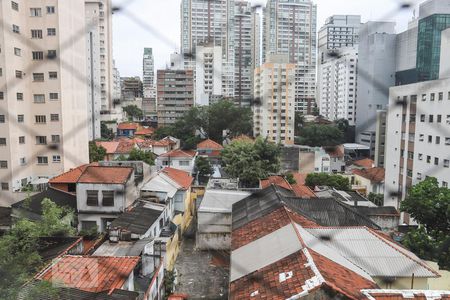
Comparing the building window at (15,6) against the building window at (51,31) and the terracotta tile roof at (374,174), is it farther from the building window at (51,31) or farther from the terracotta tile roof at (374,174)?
the terracotta tile roof at (374,174)

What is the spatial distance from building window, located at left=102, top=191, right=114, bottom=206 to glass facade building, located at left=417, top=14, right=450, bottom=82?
3940mm

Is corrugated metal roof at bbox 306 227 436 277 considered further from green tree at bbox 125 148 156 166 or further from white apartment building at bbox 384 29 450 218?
green tree at bbox 125 148 156 166

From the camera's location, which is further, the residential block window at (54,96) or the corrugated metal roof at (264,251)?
the residential block window at (54,96)

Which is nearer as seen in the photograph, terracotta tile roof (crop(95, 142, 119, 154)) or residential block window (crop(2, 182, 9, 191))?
residential block window (crop(2, 182, 9, 191))

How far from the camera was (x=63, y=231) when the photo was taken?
2.60m

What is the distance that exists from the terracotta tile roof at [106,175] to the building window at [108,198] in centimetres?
12

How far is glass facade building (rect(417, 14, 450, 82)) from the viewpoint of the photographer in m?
4.55

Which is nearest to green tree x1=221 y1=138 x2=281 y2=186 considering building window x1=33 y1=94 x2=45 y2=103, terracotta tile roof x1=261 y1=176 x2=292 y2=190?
terracotta tile roof x1=261 y1=176 x2=292 y2=190

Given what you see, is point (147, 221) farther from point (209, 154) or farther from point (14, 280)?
point (209, 154)

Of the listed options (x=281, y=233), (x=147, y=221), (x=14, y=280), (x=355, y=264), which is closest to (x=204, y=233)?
(x=147, y=221)

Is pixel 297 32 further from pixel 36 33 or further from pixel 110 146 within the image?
pixel 110 146

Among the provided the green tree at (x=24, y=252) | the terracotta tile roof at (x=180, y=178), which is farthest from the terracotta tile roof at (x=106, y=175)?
the terracotta tile roof at (x=180, y=178)

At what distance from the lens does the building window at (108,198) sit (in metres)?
3.55

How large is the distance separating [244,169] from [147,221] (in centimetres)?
288
